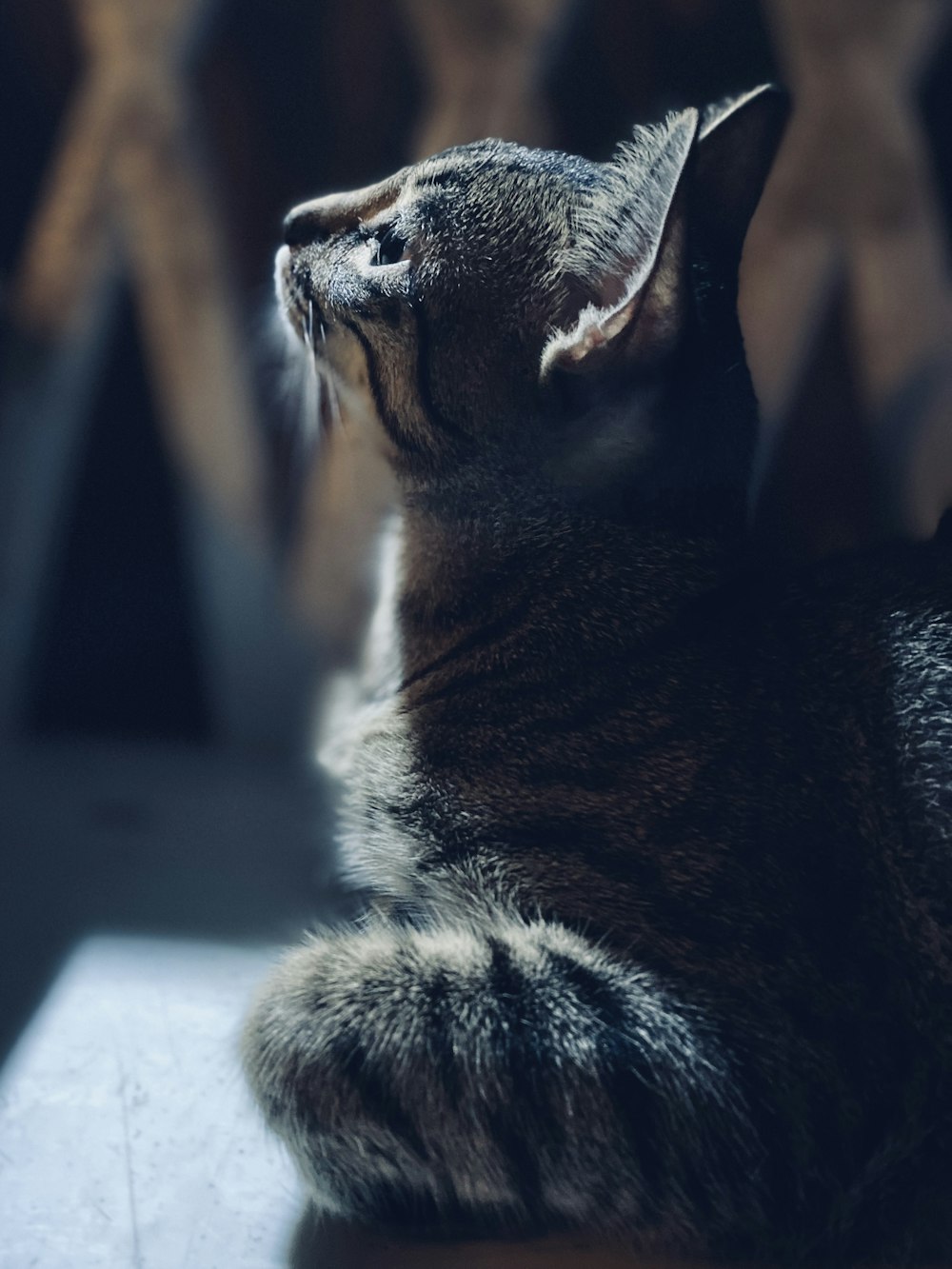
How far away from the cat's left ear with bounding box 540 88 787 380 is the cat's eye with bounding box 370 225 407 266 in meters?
0.11

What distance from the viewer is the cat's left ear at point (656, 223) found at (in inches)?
23.8

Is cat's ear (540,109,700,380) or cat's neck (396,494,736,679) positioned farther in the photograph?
cat's neck (396,494,736,679)

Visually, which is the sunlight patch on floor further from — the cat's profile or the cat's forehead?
the cat's forehead

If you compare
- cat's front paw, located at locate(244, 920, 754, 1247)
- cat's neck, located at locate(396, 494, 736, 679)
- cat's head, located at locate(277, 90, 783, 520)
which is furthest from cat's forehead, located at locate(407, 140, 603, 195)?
cat's front paw, located at locate(244, 920, 754, 1247)

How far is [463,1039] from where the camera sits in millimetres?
597

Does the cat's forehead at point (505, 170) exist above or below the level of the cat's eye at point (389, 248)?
above

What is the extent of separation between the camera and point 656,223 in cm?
62

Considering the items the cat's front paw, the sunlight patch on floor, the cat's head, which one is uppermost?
the cat's head

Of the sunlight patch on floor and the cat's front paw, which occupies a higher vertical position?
the cat's front paw

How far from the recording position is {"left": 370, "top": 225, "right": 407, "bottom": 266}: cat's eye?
0.73 metres

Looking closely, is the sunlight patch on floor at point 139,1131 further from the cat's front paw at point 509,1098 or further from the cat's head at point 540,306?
the cat's head at point 540,306

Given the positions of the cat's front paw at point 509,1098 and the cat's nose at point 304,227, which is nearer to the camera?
the cat's front paw at point 509,1098

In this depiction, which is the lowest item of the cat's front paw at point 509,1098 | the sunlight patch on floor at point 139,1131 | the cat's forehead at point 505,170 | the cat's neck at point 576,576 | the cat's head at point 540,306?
the sunlight patch on floor at point 139,1131

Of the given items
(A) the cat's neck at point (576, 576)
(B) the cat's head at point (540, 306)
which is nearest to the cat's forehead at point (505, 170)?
(B) the cat's head at point (540, 306)
